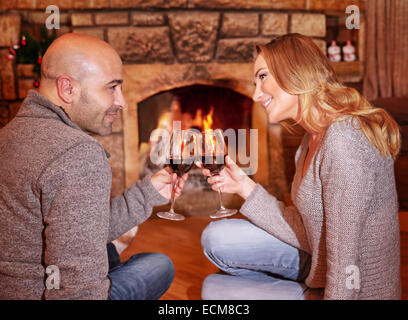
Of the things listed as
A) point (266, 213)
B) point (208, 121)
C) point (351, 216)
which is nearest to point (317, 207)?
point (351, 216)

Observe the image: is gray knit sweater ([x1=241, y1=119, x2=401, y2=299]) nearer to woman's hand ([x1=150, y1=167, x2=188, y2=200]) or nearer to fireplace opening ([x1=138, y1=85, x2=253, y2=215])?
woman's hand ([x1=150, y1=167, x2=188, y2=200])

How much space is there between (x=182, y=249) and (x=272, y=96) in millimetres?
1498

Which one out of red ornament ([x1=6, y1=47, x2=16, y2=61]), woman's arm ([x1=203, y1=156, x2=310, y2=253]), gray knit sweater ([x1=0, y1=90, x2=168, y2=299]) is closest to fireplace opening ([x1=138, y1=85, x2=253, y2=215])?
red ornament ([x1=6, y1=47, x2=16, y2=61])

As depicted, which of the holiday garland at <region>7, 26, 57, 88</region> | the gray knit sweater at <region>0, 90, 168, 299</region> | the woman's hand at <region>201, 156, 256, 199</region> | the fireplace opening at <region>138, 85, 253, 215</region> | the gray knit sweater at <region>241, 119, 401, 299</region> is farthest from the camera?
the fireplace opening at <region>138, 85, 253, 215</region>

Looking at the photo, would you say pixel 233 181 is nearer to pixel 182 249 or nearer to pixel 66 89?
pixel 66 89

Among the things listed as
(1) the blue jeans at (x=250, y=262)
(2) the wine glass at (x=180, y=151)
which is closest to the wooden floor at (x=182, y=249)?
(1) the blue jeans at (x=250, y=262)

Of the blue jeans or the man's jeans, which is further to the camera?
the blue jeans

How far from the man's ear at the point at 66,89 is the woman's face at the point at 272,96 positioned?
69 cm

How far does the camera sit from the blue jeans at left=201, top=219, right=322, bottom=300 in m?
1.45

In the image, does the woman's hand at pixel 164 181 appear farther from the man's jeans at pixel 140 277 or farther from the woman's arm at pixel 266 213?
the man's jeans at pixel 140 277

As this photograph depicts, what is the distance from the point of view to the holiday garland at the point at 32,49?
2.86m

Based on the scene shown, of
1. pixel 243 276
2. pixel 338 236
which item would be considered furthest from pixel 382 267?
pixel 243 276

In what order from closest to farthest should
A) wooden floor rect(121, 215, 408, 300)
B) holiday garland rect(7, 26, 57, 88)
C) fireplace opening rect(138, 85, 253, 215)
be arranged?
1. wooden floor rect(121, 215, 408, 300)
2. holiday garland rect(7, 26, 57, 88)
3. fireplace opening rect(138, 85, 253, 215)

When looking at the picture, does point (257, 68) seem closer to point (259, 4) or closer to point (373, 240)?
point (373, 240)
